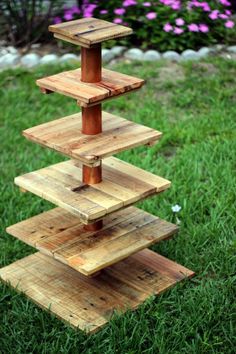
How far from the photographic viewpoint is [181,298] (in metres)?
4.04

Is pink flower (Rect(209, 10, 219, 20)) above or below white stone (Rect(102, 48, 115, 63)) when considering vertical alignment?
above

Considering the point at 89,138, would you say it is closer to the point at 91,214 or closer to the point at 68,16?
the point at 91,214

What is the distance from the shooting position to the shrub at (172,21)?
7.16 metres

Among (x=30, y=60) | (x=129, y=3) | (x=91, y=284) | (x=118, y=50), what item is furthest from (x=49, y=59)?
(x=91, y=284)

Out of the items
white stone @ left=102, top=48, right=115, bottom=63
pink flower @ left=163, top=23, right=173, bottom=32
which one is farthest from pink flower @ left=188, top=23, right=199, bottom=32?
white stone @ left=102, top=48, right=115, bottom=63

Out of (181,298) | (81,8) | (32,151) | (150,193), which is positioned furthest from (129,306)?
(81,8)

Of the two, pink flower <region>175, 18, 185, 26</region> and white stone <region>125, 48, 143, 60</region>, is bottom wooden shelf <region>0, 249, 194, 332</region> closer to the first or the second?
white stone <region>125, 48, 143, 60</region>

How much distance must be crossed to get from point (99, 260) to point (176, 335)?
0.51 metres

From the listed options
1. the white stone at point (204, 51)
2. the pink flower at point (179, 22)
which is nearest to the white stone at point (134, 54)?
the pink flower at point (179, 22)

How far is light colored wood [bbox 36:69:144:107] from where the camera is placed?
3.60 m

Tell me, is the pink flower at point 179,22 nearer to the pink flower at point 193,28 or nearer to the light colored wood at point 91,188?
the pink flower at point 193,28

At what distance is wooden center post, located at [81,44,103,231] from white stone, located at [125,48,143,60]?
3339 mm

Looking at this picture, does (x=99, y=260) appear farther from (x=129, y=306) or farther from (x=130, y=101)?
(x=130, y=101)

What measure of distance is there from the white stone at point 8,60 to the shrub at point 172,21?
0.71 metres
